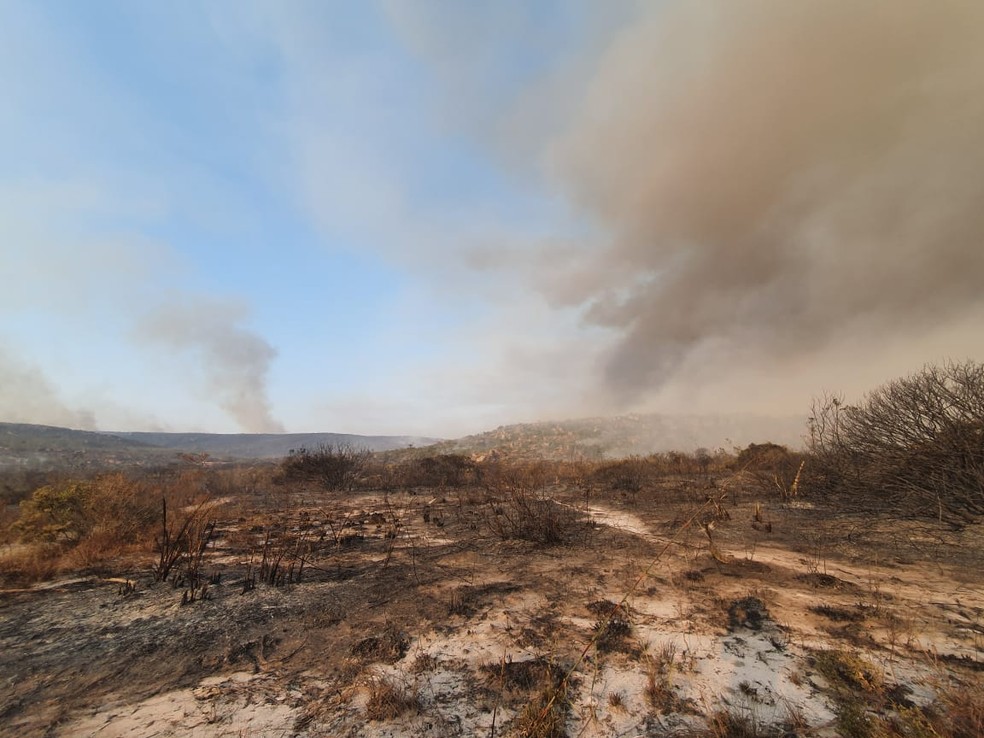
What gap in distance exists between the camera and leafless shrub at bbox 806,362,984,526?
24.6ft

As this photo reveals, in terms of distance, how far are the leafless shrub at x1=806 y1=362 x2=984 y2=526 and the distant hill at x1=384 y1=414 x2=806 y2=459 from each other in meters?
24.9

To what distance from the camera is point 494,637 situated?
4.58m

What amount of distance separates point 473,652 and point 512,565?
9.81 ft

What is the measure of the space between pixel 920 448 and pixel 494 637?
9139 millimetres

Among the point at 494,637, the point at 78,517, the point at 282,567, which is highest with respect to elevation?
the point at 78,517

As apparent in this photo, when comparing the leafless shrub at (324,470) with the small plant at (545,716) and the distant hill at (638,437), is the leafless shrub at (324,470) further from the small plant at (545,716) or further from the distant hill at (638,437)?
the small plant at (545,716)

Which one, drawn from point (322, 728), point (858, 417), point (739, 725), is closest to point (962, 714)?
point (739, 725)

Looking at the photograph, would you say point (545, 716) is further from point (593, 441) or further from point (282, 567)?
point (593, 441)

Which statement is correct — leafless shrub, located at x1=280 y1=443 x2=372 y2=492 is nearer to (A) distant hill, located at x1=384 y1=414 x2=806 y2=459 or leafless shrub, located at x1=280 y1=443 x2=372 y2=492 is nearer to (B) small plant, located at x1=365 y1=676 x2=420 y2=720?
(A) distant hill, located at x1=384 y1=414 x2=806 y2=459

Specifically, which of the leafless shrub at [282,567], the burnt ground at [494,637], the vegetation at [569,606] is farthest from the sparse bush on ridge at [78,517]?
the leafless shrub at [282,567]

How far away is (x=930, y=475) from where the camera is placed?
8047 millimetres

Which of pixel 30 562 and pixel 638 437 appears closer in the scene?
pixel 30 562

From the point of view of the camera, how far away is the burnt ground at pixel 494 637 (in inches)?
131

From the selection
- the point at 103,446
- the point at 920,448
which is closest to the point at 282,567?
the point at 920,448
